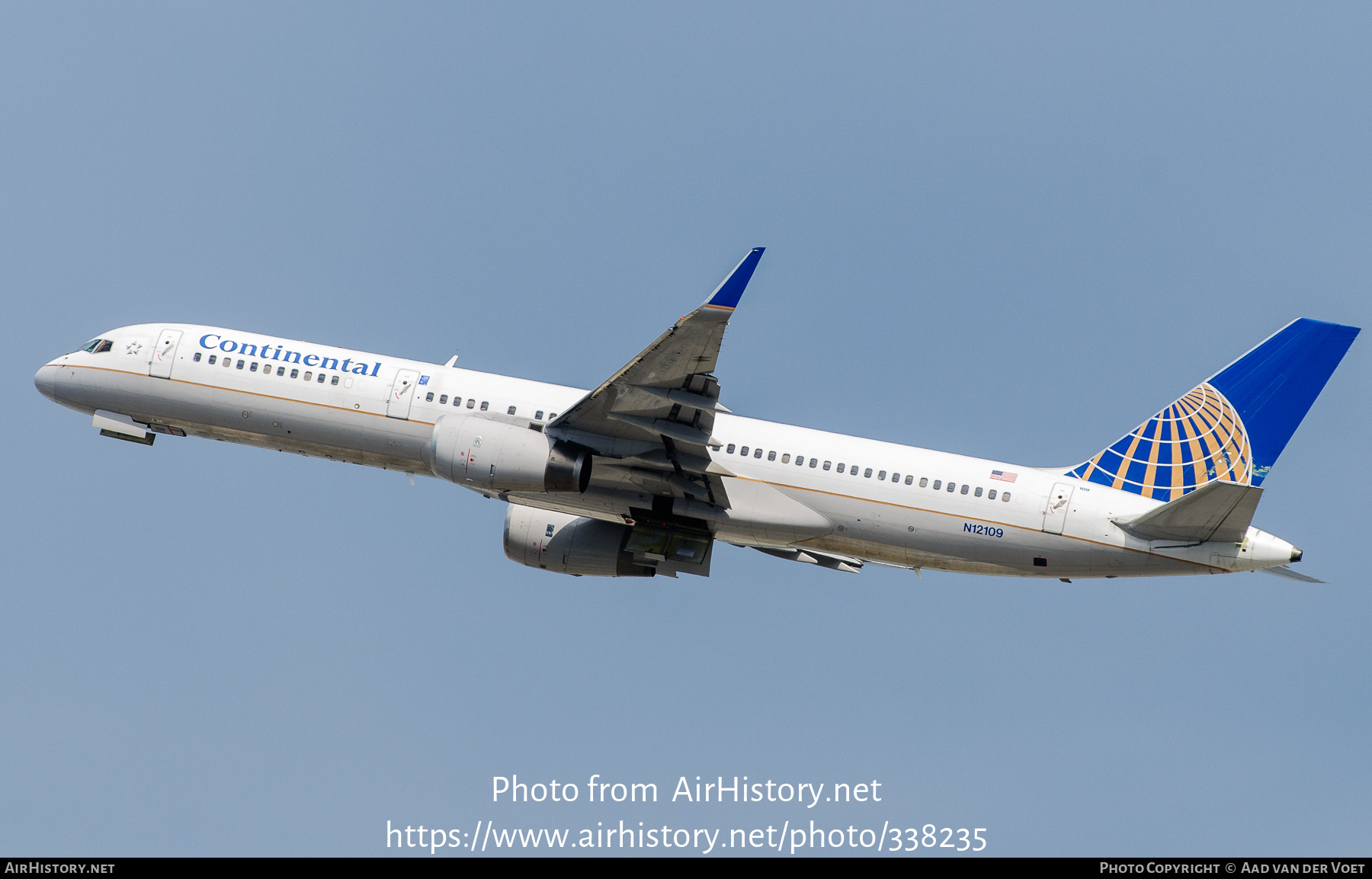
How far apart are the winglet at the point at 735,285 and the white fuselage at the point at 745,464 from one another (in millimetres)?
5714

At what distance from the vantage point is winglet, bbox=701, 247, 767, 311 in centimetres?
3023

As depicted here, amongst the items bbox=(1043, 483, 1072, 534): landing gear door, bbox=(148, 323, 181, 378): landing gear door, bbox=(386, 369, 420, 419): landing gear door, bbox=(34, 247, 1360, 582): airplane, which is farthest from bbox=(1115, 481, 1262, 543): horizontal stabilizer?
bbox=(148, 323, 181, 378): landing gear door

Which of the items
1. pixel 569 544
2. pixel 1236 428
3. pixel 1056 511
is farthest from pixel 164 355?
pixel 1236 428

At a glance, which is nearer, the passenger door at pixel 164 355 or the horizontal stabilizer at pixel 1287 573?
the horizontal stabilizer at pixel 1287 573

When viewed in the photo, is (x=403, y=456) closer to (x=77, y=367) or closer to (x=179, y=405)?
(x=179, y=405)

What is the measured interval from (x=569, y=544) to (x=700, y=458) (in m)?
6.48

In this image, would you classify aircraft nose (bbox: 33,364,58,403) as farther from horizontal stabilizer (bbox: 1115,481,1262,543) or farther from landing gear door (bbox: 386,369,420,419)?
horizontal stabilizer (bbox: 1115,481,1262,543)

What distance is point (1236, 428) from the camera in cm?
3700

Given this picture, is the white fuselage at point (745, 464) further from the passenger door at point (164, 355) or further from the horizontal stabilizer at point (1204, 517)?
the horizontal stabilizer at point (1204, 517)

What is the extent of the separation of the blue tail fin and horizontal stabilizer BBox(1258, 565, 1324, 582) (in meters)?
3.12

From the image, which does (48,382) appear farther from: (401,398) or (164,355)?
(401,398)

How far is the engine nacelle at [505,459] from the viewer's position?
3412 cm

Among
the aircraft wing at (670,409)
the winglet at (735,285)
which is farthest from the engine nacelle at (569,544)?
the winglet at (735,285)

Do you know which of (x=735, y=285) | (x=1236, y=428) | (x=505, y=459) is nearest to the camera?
(x=735, y=285)
